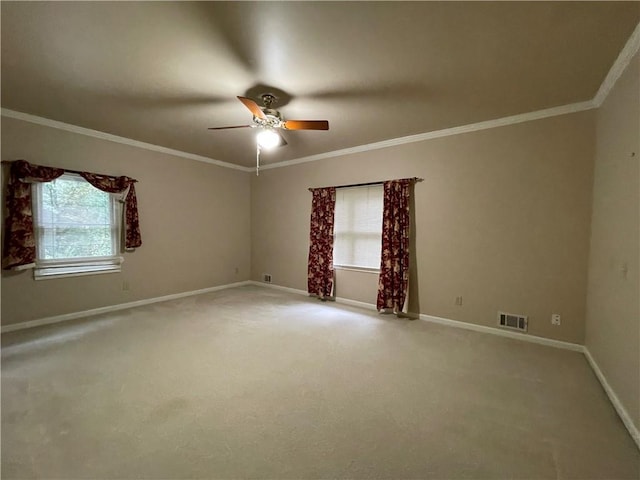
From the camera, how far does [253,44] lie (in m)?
1.93

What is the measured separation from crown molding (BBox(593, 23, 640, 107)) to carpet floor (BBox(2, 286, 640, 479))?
248cm

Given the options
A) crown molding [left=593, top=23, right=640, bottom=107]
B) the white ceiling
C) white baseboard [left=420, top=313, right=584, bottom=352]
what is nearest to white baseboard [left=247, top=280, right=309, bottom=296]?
white baseboard [left=420, top=313, right=584, bottom=352]

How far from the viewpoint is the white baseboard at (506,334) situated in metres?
2.87

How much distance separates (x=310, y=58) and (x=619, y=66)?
2353 millimetres

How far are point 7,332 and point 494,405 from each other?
497 centimetres

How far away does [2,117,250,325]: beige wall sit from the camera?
328 cm

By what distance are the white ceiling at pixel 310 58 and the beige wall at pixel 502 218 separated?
15.0 inches

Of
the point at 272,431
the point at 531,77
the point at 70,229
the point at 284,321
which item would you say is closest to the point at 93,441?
the point at 272,431

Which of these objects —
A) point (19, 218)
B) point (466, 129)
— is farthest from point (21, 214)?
point (466, 129)

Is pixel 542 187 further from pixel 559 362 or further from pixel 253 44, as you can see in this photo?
pixel 253 44

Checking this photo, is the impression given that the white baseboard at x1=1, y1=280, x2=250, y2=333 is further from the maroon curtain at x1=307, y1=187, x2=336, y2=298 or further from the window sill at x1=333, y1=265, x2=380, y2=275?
the window sill at x1=333, y1=265, x2=380, y2=275

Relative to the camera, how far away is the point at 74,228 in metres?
3.64

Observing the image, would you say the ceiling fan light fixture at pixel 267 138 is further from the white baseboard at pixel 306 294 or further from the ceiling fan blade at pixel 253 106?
the white baseboard at pixel 306 294

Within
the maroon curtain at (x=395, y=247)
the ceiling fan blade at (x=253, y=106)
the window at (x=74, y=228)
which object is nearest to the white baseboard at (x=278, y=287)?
the maroon curtain at (x=395, y=247)
